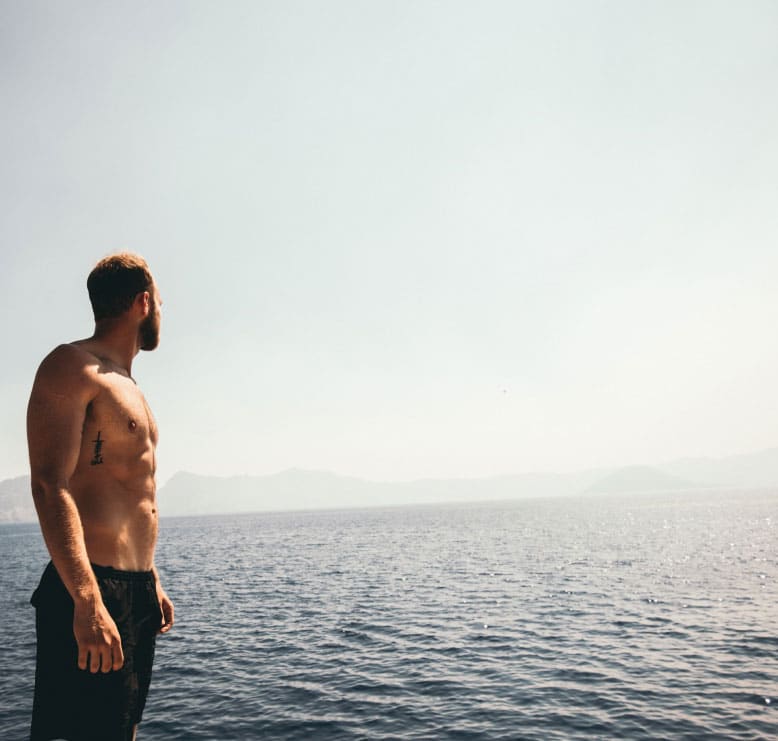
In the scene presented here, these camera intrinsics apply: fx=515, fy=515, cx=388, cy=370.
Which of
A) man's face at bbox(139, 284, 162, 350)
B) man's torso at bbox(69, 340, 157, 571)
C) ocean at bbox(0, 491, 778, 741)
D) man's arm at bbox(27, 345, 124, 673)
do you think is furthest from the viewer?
ocean at bbox(0, 491, 778, 741)

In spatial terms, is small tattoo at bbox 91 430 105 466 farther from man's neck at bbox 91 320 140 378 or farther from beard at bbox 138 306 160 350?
beard at bbox 138 306 160 350

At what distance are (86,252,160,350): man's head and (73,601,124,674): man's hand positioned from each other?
186 centimetres

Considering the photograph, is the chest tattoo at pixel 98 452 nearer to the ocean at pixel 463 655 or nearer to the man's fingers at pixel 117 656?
the man's fingers at pixel 117 656

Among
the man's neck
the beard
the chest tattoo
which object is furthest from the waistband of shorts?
the beard

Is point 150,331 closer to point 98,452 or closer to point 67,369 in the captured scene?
point 67,369

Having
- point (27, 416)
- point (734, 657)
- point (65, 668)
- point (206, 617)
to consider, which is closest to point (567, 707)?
point (734, 657)

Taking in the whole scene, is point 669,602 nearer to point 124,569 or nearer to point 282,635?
point 282,635

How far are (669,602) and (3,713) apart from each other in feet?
98.7

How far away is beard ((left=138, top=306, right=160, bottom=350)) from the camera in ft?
12.5

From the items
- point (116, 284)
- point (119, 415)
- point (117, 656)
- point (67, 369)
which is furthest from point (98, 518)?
point (116, 284)

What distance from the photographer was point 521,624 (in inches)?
953

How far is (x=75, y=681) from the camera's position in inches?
114

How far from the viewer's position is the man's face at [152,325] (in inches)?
149

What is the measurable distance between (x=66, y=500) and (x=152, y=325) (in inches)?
58.7
